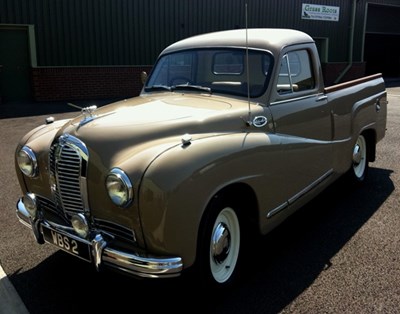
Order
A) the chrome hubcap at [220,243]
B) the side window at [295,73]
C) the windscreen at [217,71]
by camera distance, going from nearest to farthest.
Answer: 1. the chrome hubcap at [220,243]
2. the windscreen at [217,71]
3. the side window at [295,73]

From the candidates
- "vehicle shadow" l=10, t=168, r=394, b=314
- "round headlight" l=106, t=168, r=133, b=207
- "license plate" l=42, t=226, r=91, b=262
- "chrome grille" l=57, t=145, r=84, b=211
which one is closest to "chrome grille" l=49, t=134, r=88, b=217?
"chrome grille" l=57, t=145, r=84, b=211

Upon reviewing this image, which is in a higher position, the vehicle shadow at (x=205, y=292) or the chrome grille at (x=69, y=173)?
the chrome grille at (x=69, y=173)

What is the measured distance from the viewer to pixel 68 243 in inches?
111

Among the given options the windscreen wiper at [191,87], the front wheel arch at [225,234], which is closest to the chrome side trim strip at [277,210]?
the front wheel arch at [225,234]

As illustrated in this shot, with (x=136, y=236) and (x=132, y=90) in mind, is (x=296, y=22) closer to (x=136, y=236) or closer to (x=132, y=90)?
(x=132, y=90)

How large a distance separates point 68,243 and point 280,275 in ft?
5.16

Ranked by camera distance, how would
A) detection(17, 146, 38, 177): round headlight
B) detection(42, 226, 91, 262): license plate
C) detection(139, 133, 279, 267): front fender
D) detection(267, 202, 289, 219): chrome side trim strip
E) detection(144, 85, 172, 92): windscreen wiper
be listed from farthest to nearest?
detection(144, 85, 172, 92): windscreen wiper < detection(267, 202, 289, 219): chrome side trim strip < detection(17, 146, 38, 177): round headlight < detection(42, 226, 91, 262): license plate < detection(139, 133, 279, 267): front fender

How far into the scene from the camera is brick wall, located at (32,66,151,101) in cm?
1314

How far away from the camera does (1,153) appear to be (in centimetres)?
724

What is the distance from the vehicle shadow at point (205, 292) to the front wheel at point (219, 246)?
0.10 m

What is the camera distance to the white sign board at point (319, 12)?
19.2 meters

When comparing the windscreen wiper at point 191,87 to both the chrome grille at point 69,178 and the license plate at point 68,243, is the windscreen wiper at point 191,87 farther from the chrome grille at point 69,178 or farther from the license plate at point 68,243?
the license plate at point 68,243

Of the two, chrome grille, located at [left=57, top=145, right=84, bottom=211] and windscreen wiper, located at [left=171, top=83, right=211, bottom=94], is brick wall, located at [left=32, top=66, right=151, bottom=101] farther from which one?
chrome grille, located at [left=57, top=145, right=84, bottom=211]

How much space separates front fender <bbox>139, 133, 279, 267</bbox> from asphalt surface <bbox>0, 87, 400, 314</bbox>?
0.49 m
